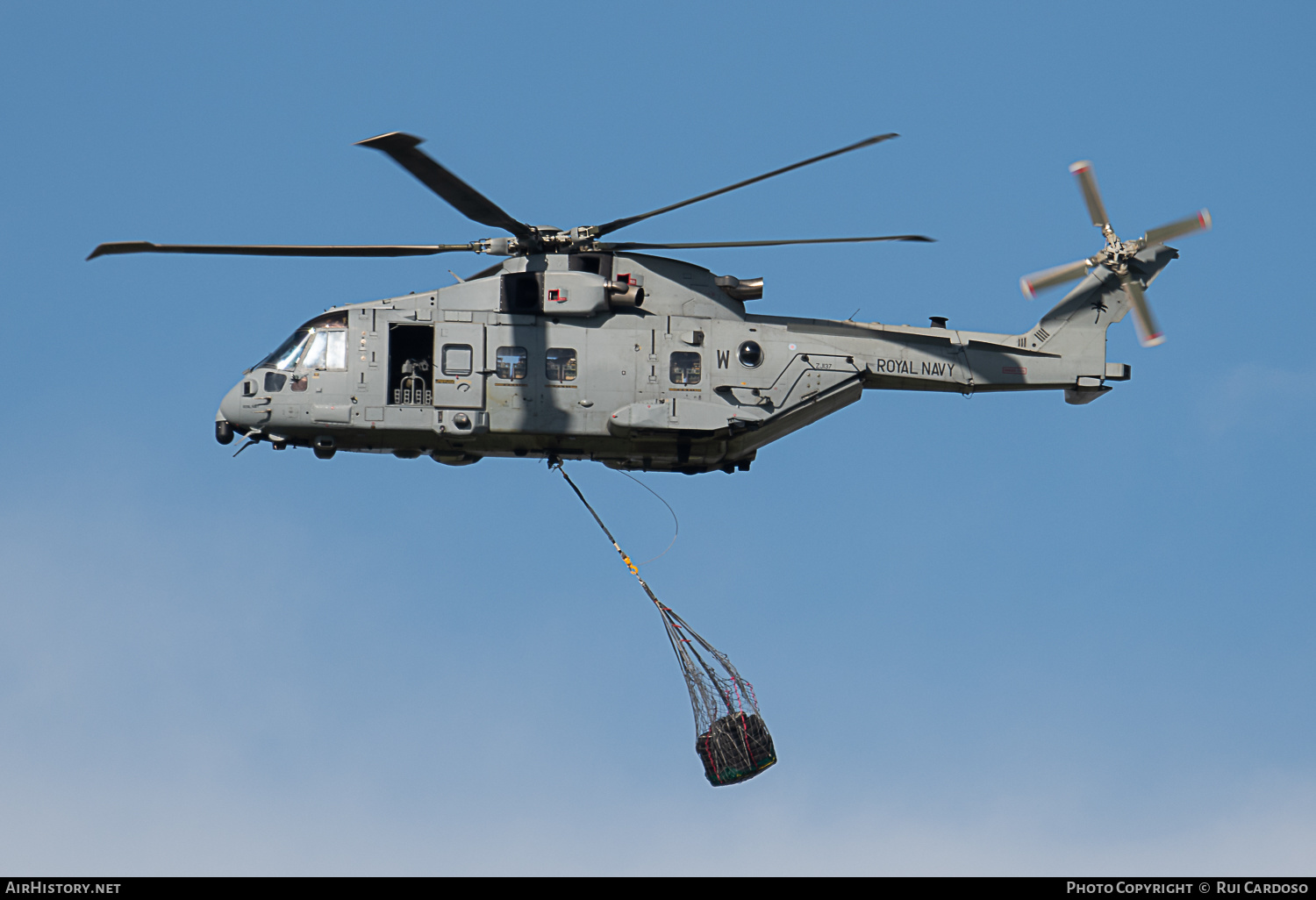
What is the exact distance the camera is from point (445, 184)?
Result: 31688mm

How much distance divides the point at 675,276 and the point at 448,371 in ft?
15.4

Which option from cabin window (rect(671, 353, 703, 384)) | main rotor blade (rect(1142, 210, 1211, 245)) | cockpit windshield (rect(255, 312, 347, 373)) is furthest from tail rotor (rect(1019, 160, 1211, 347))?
cockpit windshield (rect(255, 312, 347, 373))

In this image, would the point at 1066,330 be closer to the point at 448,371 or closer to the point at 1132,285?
the point at 1132,285

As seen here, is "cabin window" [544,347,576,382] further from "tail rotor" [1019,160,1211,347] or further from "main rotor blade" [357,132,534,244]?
"tail rotor" [1019,160,1211,347]

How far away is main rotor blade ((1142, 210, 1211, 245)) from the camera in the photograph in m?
36.0

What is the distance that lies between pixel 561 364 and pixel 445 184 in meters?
4.11

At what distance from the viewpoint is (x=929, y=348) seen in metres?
35.6

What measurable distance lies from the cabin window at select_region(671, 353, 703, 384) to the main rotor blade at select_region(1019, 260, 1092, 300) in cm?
707

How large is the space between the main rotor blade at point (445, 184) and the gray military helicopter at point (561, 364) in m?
0.06

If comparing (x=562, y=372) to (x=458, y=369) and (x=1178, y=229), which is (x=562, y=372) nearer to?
(x=458, y=369)
